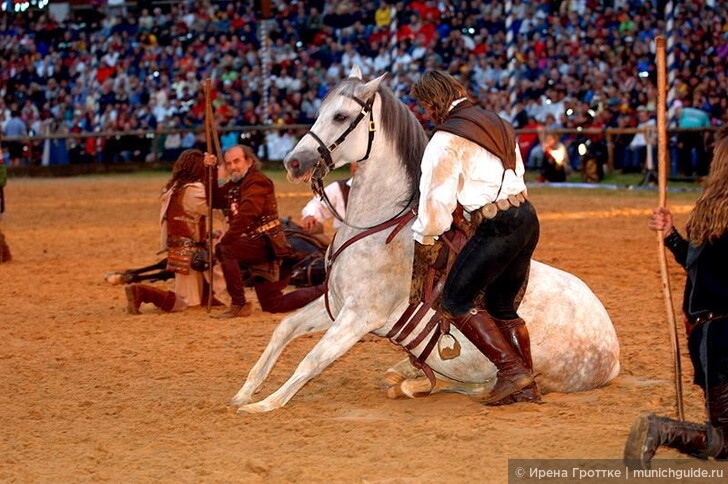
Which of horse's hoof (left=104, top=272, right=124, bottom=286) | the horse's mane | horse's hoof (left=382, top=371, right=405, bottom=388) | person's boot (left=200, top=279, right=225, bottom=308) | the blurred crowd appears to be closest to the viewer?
the horse's mane

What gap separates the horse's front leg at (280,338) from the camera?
6938 mm

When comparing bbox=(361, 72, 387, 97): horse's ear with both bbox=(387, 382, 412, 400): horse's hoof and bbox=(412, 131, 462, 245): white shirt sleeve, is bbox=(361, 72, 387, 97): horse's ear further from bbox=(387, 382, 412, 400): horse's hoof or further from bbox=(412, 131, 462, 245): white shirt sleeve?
bbox=(387, 382, 412, 400): horse's hoof

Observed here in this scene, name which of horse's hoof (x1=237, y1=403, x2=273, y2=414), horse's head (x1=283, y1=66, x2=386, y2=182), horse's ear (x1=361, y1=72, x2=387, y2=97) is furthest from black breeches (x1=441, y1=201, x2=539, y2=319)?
horse's hoof (x1=237, y1=403, x2=273, y2=414)

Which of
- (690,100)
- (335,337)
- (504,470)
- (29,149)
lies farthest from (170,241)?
(29,149)

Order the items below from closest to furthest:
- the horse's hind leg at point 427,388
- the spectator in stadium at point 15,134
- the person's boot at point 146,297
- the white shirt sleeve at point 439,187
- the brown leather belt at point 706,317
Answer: the brown leather belt at point 706,317 → the white shirt sleeve at point 439,187 → the horse's hind leg at point 427,388 → the person's boot at point 146,297 → the spectator in stadium at point 15,134

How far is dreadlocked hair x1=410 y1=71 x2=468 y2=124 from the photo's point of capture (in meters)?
6.41

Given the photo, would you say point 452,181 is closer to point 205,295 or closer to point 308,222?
point 308,222

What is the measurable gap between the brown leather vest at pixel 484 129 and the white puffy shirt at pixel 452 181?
0.04 meters

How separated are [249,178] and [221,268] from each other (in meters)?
1.04

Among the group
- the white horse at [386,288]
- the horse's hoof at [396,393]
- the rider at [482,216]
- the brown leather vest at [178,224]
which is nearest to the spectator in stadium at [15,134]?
the brown leather vest at [178,224]

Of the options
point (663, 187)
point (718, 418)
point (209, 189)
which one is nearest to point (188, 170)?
point (209, 189)

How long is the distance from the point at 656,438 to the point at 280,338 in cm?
269

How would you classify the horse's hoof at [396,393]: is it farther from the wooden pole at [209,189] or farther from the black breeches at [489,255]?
the wooden pole at [209,189]

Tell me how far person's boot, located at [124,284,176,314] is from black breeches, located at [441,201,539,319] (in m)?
4.80
